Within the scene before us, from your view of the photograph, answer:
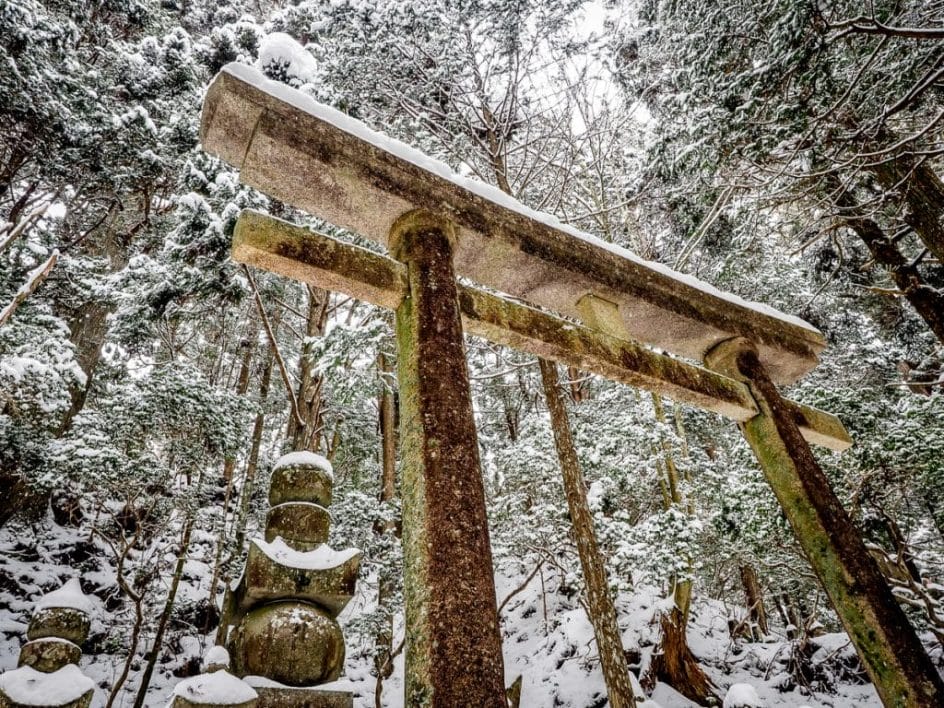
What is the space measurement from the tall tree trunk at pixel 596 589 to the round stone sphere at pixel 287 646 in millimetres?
3683

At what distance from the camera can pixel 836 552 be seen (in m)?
2.77

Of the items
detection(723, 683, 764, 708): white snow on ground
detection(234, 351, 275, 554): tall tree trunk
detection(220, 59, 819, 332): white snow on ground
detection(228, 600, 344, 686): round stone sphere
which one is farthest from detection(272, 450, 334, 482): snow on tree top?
detection(234, 351, 275, 554): tall tree trunk

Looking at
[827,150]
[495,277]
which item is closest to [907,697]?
[495,277]

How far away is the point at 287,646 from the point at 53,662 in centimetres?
302

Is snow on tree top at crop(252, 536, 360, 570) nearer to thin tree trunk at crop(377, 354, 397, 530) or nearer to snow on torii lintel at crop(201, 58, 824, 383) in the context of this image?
snow on torii lintel at crop(201, 58, 824, 383)

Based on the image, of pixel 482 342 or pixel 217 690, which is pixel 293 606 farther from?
pixel 482 342

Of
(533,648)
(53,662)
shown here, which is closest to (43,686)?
(53,662)

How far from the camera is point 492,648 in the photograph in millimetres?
1543

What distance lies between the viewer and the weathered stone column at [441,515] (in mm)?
1470

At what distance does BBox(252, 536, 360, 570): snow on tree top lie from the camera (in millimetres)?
3232

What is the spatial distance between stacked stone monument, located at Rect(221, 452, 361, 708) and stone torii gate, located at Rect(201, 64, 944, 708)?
1817 mm

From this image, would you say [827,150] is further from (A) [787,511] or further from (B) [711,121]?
(A) [787,511]

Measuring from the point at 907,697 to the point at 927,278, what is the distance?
801 centimetres

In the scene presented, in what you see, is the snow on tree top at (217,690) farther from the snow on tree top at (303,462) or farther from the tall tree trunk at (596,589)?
the tall tree trunk at (596,589)
